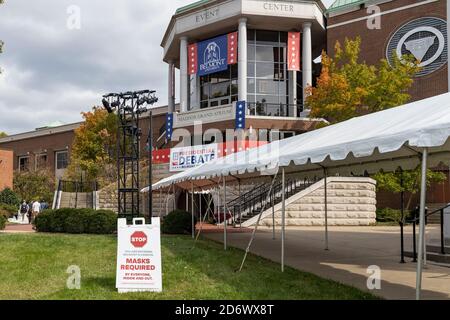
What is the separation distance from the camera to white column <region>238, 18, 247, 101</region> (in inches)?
1487

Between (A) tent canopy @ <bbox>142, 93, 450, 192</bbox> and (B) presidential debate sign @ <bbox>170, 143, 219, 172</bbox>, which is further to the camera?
(B) presidential debate sign @ <bbox>170, 143, 219, 172</bbox>

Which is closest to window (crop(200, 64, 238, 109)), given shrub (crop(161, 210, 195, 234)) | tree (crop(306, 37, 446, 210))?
tree (crop(306, 37, 446, 210))

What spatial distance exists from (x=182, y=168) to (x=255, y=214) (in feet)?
36.1

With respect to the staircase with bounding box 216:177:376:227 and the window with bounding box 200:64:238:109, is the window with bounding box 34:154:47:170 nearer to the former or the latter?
the window with bounding box 200:64:238:109

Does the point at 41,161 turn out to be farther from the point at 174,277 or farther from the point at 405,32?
the point at 174,277

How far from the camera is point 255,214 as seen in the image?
26750 millimetres

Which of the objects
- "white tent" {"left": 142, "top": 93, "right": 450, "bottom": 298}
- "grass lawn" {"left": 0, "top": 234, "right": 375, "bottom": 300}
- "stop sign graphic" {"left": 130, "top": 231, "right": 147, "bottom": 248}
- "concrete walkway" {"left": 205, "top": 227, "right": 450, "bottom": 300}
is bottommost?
"concrete walkway" {"left": 205, "top": 227, "right": 450, "bottom": 300}

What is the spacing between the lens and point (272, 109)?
39.2 meters

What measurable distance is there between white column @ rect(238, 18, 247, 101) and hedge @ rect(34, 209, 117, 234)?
19401 millimetres

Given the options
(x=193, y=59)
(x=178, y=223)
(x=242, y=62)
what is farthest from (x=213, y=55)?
(x=178, y=223)

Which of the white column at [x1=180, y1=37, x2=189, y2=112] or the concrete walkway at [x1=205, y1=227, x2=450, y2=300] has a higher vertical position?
the white column at [x1=180, y1=37, x2=189, y2=112]

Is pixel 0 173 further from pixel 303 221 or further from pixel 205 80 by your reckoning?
pixel 303 221

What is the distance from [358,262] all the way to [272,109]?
27741 mm

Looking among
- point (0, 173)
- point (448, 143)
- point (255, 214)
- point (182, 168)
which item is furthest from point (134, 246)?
point (0, 173)
